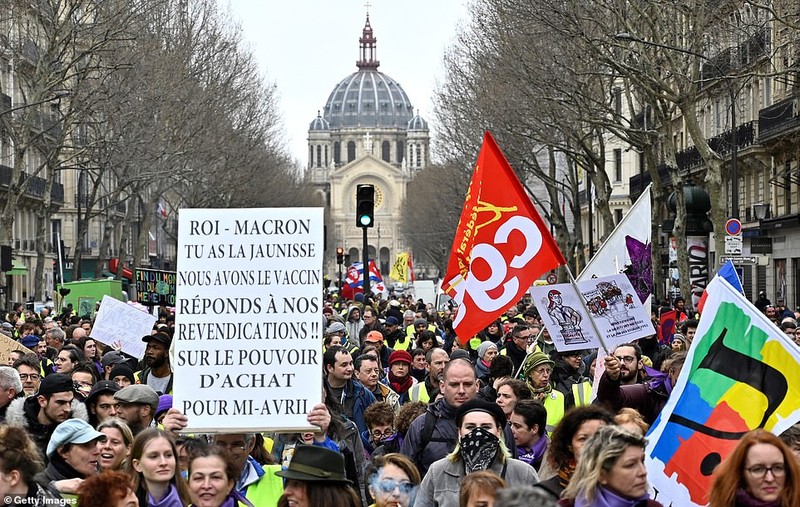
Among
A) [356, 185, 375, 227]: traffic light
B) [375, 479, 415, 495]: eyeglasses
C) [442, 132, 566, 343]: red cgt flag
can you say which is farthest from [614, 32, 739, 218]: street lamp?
[375, 479, 415, 495]: eyeglasses

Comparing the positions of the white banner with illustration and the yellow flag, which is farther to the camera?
the yellow flag

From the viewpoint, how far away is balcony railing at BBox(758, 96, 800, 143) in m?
37.3

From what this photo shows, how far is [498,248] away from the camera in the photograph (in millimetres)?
11664

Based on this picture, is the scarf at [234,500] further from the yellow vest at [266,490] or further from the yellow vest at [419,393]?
the yellow vest at [419,393]

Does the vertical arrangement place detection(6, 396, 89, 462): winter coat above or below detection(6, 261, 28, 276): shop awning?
below

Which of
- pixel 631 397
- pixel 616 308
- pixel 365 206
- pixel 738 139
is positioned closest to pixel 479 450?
pixel 631 397

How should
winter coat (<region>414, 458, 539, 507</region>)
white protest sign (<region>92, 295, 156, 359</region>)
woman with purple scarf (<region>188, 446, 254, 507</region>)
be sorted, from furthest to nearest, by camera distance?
1. white protest sign (<region>92, 295, 156, 359</region>)
2. winter coat (<region>414, 458, 539, 507</region>)
3. woman with purple scarf (<region>188, 446, 254, 507</region>)

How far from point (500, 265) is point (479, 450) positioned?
→ 15.0 feet

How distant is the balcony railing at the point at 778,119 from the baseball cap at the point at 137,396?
28955mm

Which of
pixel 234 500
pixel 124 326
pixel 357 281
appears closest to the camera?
pixel 234 500

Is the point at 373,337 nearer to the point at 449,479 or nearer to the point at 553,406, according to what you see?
the point at 553,406

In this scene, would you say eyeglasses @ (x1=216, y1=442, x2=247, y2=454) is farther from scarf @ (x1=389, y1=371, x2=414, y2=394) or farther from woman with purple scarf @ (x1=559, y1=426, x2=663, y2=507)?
scarf @ (x1=389, y1=371, x2=414, y2=394)

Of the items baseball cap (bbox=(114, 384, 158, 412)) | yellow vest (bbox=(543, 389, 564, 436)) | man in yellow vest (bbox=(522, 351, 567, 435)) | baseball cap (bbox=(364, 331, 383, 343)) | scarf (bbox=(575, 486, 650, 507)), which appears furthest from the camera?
baseball cap (bbox=(364, 331, 383, 343))

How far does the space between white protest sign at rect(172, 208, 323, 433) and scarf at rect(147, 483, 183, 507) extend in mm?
412
